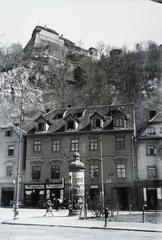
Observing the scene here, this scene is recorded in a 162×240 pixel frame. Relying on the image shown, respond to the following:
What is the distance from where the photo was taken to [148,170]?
12.8 metres

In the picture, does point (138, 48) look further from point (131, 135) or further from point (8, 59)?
point (131, 135)

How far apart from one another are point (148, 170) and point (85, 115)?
14.9ft

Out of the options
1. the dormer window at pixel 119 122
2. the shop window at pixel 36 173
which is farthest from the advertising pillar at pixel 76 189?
the dormer window at pixel 119 122

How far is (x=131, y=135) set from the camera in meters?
14.7

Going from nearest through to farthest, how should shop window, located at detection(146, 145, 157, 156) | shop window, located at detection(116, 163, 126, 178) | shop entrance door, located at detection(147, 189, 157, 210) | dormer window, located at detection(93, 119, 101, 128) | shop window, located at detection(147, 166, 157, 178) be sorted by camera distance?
shop window, located at detection(146, 145, 157, 156) < shop window, located at detection(147, 166, 157, 178) < shop entrance door, located at detection(147, 189, 157, 210) < shop window, located at detection(116, 163, 126, 178) < dormer window, located at detection(93, 119, 101, 128)

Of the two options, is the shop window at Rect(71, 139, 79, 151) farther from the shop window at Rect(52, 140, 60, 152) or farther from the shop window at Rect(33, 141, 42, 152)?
the shop window at Rect(33, 141, 42, 152)

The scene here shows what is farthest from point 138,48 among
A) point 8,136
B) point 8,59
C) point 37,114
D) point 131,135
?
point 37,114

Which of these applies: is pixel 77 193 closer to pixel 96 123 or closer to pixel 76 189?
pixel 76 189

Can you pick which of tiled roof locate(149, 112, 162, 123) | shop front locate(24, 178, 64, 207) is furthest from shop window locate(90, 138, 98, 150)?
tiled roof locate(149, 112, 162, 123)

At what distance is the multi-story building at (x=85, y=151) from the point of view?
14.1 metres

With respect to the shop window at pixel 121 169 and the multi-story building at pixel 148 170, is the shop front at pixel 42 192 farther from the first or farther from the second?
the multi-story building at pixel 148 170

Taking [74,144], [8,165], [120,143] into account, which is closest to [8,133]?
[8,165]

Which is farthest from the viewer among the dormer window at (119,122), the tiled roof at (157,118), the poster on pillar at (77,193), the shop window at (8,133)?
the dormer window at (119,122)

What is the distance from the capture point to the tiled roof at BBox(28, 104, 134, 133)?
1427 cm
